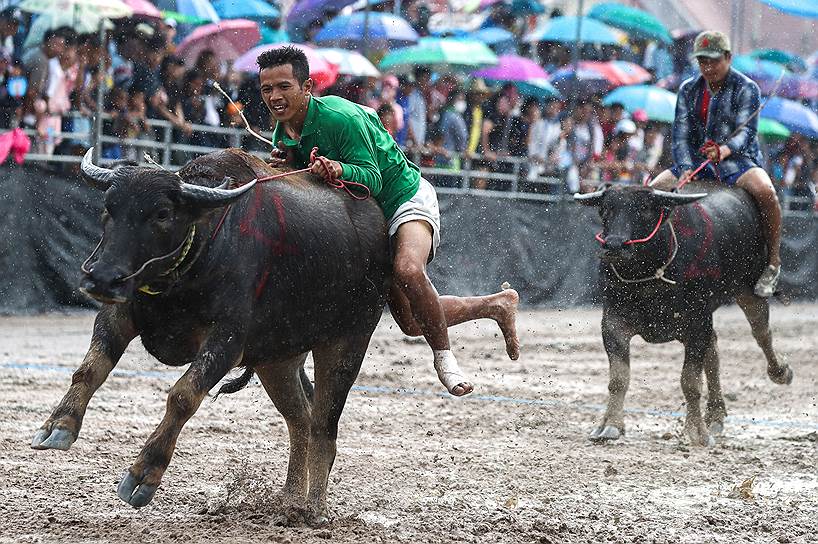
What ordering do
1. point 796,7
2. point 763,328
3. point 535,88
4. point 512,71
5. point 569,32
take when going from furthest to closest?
point 569,32 → point 535,88 → point 796,7 → point 512,71 → point 763,328

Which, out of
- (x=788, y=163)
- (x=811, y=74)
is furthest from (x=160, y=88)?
(x=811, y=74)

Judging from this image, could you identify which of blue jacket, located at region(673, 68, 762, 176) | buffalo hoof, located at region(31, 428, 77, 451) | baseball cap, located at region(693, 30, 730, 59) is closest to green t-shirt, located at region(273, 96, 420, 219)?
buffalo hoof, located at region(31, 428, 77, 451)

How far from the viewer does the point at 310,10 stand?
15.8m

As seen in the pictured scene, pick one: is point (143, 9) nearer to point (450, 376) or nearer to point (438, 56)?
point (438, 56)

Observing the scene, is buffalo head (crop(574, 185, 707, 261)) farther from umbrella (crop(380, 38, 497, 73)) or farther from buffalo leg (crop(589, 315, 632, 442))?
umbrella (crop(380, 38, 497, 73))

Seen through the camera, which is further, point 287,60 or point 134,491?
point 287,60

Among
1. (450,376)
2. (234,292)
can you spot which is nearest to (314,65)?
(450,376)

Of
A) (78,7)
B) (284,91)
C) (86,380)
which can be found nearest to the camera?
(86,380)

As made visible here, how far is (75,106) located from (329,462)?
7.59 metres

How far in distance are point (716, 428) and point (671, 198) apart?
1.66 metres

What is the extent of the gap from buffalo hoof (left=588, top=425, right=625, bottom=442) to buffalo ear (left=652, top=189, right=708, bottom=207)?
5.16 feet

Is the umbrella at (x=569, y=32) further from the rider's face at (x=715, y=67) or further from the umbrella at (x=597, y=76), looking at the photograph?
the rider's face at (x=715, y=67)

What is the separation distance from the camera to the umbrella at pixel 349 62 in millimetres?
14062

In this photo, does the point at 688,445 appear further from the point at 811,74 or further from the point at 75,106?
the point at 811,74
